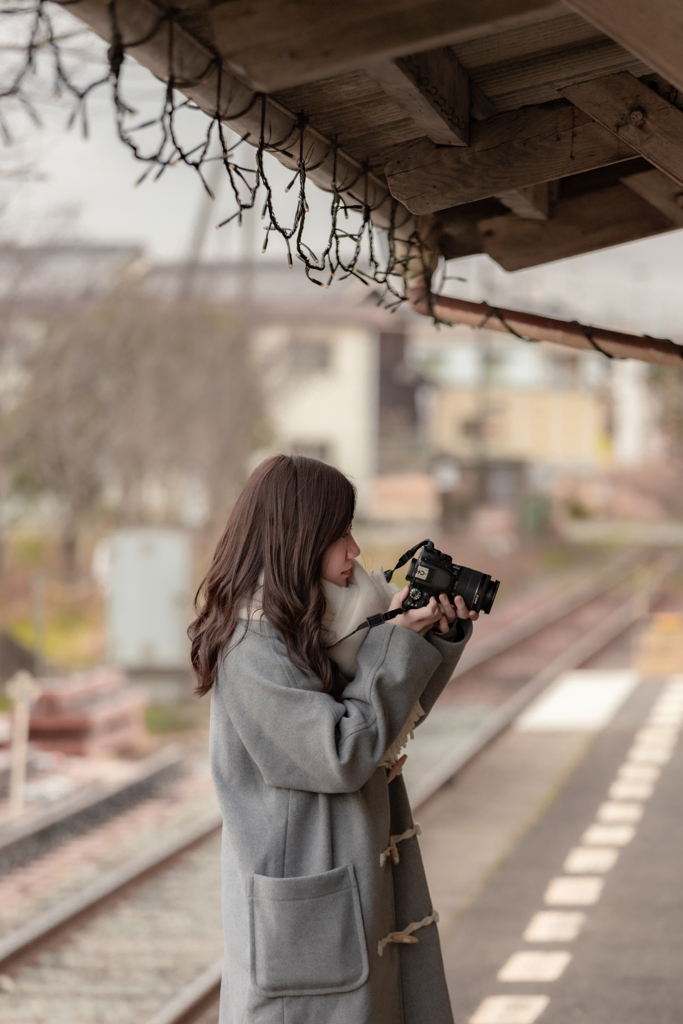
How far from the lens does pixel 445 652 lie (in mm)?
2135

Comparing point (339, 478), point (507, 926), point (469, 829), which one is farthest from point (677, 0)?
point (469, 829)

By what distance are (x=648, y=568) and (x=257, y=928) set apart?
23.4 m

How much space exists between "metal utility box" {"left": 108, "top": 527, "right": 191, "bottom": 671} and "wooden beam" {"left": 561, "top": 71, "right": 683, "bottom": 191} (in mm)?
9933

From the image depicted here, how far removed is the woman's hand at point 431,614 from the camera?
2.09m

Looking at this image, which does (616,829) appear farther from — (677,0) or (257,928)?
(677,0)

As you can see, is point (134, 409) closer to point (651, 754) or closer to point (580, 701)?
point (580, 701)

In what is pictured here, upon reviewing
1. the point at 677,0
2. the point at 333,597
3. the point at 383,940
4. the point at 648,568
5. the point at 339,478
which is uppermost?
the point at 677,0

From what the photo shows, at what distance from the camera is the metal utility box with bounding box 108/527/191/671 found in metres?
12.0

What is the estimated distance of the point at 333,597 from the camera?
2.12 metres

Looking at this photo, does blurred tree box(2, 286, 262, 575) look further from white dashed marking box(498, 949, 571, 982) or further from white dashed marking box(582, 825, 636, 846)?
white dashed marking box(498, 949, 571, 982)

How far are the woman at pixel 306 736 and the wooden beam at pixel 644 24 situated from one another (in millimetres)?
894

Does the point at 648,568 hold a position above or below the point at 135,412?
below

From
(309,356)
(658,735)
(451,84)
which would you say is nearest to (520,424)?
(309,356)

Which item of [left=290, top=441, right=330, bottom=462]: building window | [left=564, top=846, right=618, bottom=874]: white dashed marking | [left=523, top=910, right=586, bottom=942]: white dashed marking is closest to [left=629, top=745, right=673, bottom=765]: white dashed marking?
[left=564, top=846, right=618, bottom=874]: white dashed marking
